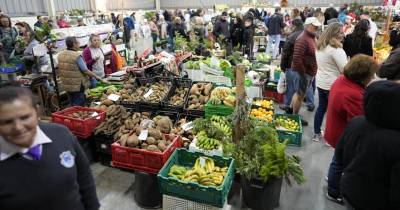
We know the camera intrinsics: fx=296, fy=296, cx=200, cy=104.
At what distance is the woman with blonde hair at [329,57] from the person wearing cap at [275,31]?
554 cm

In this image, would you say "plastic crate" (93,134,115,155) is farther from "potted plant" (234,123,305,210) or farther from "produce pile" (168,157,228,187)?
"potted plant" (234,123,305,210)

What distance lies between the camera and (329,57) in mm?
3613

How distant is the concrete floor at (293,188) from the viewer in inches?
117

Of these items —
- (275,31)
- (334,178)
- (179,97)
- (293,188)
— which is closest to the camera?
(334,178)

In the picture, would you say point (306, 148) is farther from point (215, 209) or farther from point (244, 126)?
point (215, 209)

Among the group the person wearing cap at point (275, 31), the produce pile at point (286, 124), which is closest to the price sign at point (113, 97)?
the produce pile at point (286, 124)

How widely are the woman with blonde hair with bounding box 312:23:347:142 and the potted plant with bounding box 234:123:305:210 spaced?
1.24 m

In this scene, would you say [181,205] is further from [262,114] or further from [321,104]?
[321,104]

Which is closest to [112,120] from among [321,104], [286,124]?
[286,124]

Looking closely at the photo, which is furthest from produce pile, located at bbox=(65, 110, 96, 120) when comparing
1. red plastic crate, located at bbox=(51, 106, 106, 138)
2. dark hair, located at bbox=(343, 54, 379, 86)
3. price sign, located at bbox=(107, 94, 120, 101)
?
dark hair, located at bbox=(343, 54, 379, 86)

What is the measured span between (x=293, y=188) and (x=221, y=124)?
1091 mm

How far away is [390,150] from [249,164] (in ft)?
4.44

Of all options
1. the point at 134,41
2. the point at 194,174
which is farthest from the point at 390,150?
the point at 134,41

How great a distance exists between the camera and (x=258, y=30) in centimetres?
1095
